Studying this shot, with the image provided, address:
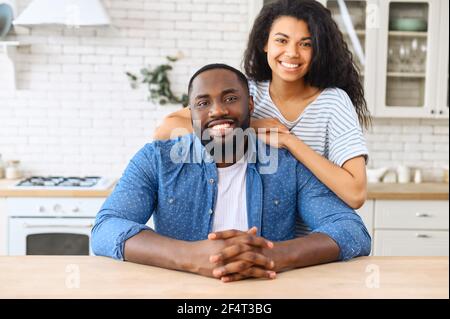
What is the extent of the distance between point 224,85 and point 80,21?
221cm

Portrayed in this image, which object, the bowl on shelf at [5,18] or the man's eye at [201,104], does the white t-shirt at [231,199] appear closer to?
the man's eye at [201,104]

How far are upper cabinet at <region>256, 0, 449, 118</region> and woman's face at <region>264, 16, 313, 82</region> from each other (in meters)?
2.06

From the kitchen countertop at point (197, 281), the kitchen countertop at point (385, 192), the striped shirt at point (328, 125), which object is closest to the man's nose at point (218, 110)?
the striped shirt at point (328, 125)

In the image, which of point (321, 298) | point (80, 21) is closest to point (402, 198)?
point (80, 21)

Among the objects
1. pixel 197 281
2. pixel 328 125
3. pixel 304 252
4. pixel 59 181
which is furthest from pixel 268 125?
pixel 59 181

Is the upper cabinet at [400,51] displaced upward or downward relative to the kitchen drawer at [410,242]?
upward

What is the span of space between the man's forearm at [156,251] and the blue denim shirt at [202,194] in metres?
0.19

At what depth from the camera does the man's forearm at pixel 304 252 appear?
1.56m

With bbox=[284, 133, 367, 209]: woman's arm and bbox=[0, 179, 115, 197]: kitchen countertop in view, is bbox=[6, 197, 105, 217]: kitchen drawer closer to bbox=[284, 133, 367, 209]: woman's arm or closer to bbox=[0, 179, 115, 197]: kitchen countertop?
bbox=[0, 179, 115, 197]: kitchen countertop

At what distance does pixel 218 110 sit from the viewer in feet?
6.09

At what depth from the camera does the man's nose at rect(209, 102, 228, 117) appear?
1.85 m

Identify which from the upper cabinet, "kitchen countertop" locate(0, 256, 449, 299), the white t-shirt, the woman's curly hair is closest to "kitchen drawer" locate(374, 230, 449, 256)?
the upper cabinet

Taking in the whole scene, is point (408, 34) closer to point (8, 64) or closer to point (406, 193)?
point (406, 193)

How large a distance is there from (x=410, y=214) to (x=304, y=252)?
2.50m
